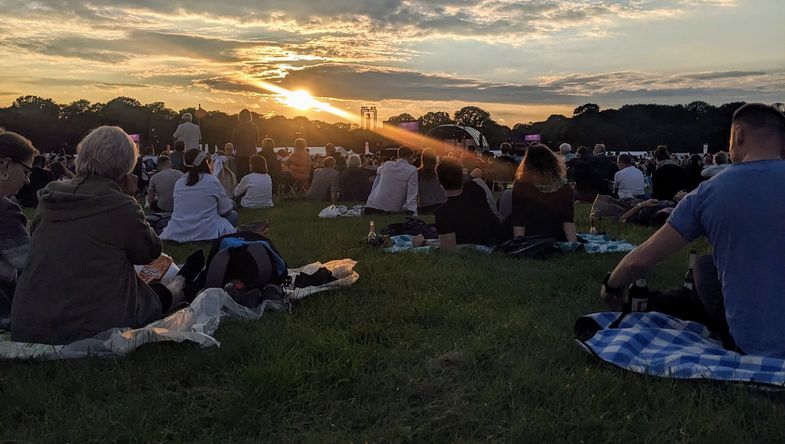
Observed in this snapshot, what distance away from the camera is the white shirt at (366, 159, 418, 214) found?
11.2 meters

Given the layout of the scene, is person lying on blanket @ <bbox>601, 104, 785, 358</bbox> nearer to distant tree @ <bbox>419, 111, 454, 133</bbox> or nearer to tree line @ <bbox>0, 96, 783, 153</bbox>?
tree line @ <bbox>0, 96, 783, 153</bbox>

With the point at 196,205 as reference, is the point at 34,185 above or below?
below

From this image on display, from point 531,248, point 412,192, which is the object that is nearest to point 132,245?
point 531,248

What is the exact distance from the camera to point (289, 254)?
7.11 metres

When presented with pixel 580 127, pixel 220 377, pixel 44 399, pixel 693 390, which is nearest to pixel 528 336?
pixel 693 390

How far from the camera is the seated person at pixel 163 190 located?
32.1 ft

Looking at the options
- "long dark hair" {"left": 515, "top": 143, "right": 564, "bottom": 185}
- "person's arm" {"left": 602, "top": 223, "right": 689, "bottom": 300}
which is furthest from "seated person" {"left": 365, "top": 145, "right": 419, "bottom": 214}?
"person's arm" {"left": 602, "top": 223, "right": 689, "bottom": 300}

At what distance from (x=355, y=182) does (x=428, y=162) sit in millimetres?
4118

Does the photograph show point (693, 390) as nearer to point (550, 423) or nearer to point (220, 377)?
point (550, 423)

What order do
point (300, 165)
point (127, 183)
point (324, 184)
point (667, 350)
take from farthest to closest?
point (300, 165) → point (324, 184) → point (127, 183) → point (667, 350)

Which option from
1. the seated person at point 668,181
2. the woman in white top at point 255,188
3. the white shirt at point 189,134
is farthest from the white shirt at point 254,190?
the seated person at point 668,181

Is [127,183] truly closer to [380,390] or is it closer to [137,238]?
[137,238]

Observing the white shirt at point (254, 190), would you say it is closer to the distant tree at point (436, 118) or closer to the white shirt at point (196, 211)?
→ the white shirt at point (196, 211)

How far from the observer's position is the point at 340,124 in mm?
70938
